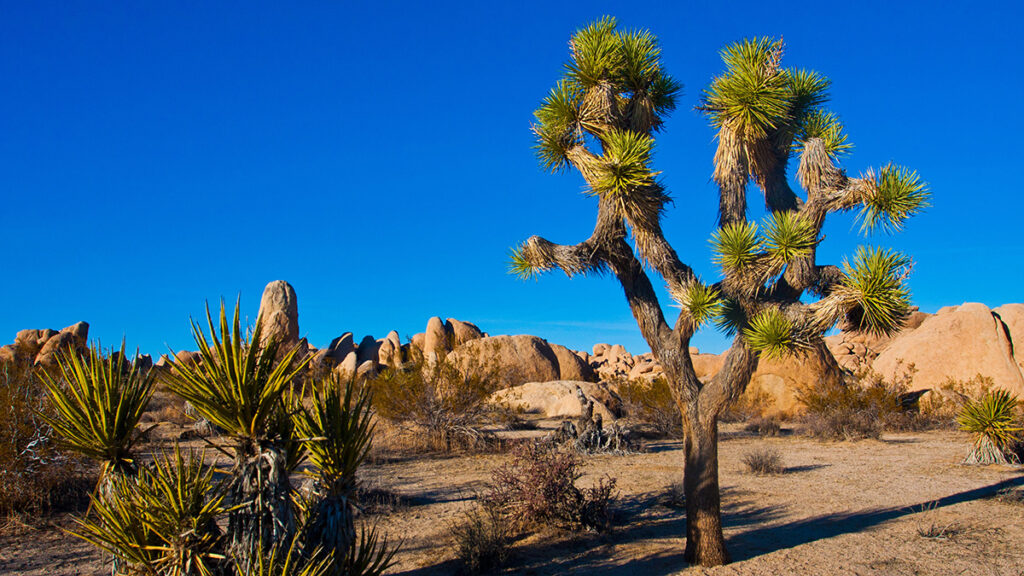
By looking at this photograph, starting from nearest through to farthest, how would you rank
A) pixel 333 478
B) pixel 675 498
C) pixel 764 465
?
pixel 333 478 → pixel 675 498 → pixel 764 465

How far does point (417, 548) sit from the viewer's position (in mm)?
6527

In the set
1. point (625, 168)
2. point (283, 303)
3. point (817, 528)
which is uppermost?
point (283, 303)

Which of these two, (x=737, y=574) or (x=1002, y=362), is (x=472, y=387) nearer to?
(x=737, y=574)

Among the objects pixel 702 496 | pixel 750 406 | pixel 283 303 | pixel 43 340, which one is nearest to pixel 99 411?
pixel 702 496

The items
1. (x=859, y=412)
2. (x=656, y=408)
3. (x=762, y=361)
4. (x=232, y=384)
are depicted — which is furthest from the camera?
(x=762, y=361)

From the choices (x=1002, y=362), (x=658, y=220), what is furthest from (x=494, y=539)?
(x=1002, y=362)

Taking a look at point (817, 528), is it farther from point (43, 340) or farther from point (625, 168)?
point (43, 340)

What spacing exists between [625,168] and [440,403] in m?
9.35

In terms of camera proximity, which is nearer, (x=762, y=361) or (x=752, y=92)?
(x=752, y=92)

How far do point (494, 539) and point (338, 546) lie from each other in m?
2.63

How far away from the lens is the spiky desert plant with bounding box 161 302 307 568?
3471 mm

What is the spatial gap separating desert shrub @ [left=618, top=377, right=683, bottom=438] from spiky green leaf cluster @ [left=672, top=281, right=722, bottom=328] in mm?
10023

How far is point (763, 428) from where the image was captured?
55.1 feet

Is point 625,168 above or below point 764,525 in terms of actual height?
above
